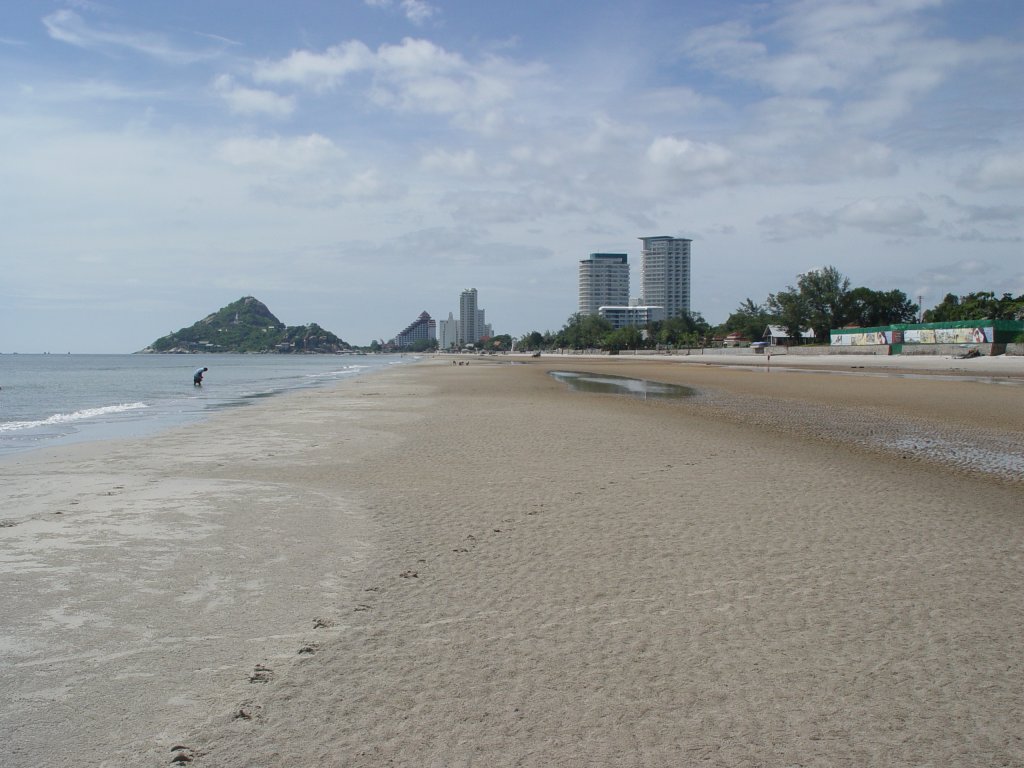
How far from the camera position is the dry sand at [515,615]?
3.21 meters

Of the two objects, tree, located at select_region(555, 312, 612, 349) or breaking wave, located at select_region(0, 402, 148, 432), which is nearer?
breaking wave, located at select_region(0, 402, 148, 432)

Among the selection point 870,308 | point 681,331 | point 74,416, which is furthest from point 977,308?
point 74,416

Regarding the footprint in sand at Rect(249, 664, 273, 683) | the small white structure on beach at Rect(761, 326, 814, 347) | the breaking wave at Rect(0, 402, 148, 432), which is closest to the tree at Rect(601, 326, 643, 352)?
the small white structure on beach at Rect(761, 326, 814, 347)

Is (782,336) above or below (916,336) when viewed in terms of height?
above

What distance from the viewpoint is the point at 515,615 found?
15.3 ft

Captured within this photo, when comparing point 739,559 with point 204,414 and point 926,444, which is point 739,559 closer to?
point 926,444

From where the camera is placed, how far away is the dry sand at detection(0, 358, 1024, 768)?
126 inches

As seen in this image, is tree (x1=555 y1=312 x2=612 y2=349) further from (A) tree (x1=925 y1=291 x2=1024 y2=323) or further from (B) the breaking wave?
(B) the breaking wave

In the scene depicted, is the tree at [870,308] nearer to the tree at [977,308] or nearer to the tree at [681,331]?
the tree at [977,308]

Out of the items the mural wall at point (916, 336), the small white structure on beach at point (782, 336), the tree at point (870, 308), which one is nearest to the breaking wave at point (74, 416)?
the mural wall at point (916, 336)

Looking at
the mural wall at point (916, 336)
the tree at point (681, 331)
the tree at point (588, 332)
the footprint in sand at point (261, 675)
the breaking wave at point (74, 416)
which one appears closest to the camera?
the footprint in sand at point (261, 675)

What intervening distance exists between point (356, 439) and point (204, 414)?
912 cm

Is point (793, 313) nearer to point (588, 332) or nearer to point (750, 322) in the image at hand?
point (750, 322)

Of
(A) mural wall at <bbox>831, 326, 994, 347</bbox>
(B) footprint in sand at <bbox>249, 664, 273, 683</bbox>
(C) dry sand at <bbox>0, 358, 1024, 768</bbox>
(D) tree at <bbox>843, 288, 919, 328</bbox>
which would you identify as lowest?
(C) dry sand at <bbox>0, 358, 1024, 768</bbox>
